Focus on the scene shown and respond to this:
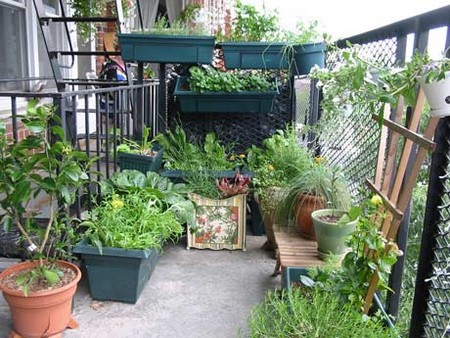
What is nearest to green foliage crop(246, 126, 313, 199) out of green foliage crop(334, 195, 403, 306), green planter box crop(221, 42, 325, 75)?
green planter box crop(221, 42, 325, 75)

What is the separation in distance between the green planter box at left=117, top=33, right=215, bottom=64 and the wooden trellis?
1620 millimetres

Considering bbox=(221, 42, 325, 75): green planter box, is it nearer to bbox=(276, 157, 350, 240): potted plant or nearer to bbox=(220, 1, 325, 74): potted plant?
bbox=(220, 1, 325, 74): potted plant

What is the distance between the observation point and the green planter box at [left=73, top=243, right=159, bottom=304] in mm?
2125

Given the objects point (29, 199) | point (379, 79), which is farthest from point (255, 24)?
point (29, 199)

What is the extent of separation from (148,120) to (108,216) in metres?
1.37

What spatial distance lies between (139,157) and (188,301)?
100 cm

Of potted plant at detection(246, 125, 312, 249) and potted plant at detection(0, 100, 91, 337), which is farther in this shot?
potted plant at detection(246, 125, 312, 249)

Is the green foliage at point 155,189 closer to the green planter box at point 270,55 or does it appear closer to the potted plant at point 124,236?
the potted plant at point 124,236

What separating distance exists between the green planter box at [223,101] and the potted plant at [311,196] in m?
0.79

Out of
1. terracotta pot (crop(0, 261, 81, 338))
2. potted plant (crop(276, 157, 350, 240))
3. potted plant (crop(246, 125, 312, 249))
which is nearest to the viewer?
terracotta pot (crop(0, 261, 81, 338))

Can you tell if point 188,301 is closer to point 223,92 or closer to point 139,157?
point 139,157

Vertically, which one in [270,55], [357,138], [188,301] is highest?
[270,55]

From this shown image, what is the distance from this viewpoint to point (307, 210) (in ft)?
8.08

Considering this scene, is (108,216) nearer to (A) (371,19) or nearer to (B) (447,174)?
(B) (447,174)
